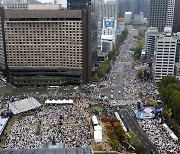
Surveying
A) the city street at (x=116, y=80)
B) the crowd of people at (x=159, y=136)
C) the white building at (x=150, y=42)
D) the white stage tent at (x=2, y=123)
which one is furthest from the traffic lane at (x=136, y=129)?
the white building at (x=150, y=42)

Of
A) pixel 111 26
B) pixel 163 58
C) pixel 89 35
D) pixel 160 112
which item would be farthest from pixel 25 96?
pixel 111 26

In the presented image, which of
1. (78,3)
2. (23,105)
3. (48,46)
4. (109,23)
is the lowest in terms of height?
(23,105)

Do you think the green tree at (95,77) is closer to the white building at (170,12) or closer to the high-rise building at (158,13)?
the white building at (170,12)

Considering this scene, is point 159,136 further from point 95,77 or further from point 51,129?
point 95,77

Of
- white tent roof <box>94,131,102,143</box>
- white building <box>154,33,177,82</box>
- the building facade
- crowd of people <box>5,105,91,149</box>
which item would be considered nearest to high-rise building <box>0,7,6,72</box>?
the building facade

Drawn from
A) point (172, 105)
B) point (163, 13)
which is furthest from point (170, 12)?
point (172, 105)

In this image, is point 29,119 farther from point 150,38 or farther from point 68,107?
point 150,38
